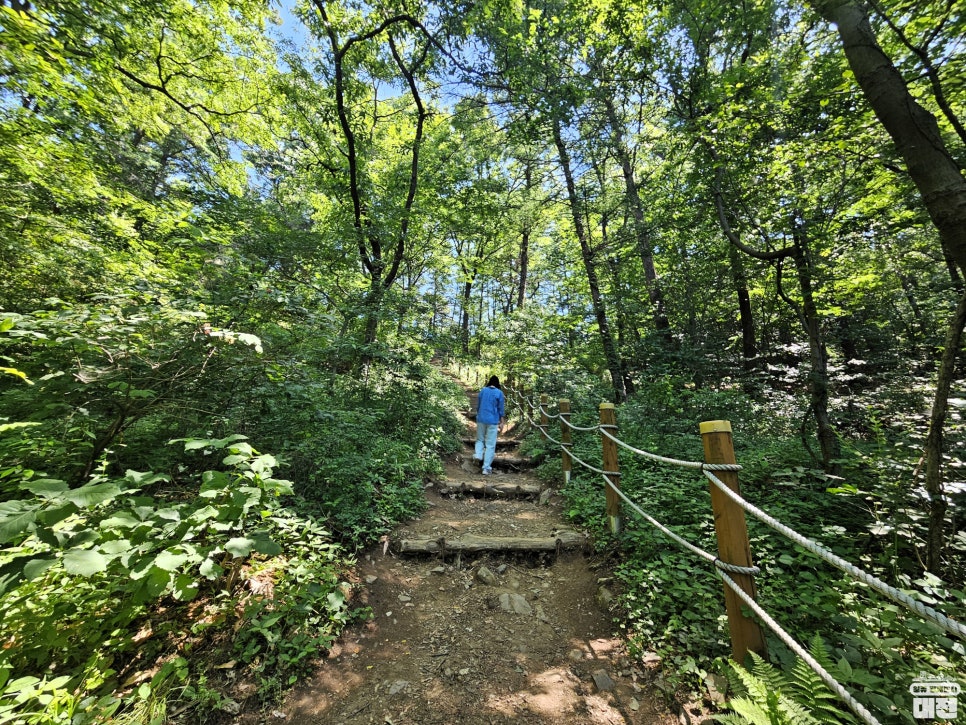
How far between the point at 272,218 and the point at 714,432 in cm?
806

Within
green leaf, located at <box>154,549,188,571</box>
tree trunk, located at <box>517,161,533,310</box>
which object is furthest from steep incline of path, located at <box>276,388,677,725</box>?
tree trunk, located at <box>517,161,533,310</box>

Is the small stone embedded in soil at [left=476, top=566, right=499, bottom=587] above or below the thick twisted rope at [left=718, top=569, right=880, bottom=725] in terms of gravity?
below

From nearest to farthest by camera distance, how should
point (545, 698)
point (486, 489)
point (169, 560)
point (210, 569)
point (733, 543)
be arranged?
point (169, 560) → point (210, 569) → point (733, 543) → point (545, 698) → point (486, 489)

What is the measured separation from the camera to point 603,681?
2180 mm

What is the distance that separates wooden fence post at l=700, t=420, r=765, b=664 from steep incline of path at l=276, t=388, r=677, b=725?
58cm

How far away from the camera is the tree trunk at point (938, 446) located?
2189mm

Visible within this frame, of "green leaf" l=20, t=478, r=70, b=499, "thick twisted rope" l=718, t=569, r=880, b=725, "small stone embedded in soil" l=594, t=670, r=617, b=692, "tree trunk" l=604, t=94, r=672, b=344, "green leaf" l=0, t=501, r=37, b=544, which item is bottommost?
"small stone embedded in soil" l=594, t=670, r=617, b=692

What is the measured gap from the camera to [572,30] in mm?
7168

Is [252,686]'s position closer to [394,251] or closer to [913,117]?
[913,117]

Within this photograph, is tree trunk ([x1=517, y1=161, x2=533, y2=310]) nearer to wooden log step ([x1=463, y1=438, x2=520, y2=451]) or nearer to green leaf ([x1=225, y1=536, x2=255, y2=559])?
wooden log step ([x1=463, y1=438, x2=520, y2=451])

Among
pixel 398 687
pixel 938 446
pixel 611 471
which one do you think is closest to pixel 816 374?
pixel 938 446

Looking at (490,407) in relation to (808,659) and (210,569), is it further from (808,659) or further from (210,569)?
(808,659)

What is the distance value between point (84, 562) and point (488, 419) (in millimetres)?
5558

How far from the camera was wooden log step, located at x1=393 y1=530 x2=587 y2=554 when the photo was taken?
140 inches
